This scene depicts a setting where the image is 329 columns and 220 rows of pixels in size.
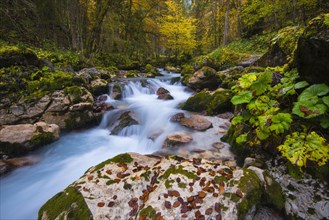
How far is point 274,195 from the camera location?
2.57 meters

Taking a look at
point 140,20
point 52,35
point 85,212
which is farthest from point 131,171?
point 140,20

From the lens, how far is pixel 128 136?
661 centimetres

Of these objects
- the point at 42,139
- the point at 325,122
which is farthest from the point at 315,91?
the point at 42,139

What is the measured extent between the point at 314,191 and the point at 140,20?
19755mm

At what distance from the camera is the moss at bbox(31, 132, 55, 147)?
5359 mm

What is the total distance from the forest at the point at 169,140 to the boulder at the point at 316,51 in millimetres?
16

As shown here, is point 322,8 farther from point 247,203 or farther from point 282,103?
point 247,203

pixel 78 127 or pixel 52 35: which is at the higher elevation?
pixel 52 35

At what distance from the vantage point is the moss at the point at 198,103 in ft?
25.2

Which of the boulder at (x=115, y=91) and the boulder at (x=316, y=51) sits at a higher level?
the boulder at (x=316, y=51)

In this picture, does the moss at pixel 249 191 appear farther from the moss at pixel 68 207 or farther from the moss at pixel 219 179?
the moss at pixel 68 207

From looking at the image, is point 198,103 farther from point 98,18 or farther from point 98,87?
point 98,18

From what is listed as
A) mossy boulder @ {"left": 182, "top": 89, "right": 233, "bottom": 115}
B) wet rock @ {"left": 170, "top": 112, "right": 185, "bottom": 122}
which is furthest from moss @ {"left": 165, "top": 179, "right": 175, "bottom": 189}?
mossy boulder @ {"left": 182, "top": 89, "right": 233, "bottom": 115}

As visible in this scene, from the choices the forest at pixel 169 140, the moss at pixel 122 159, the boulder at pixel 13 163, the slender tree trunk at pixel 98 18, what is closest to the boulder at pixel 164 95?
the forest at pixel 169 140
